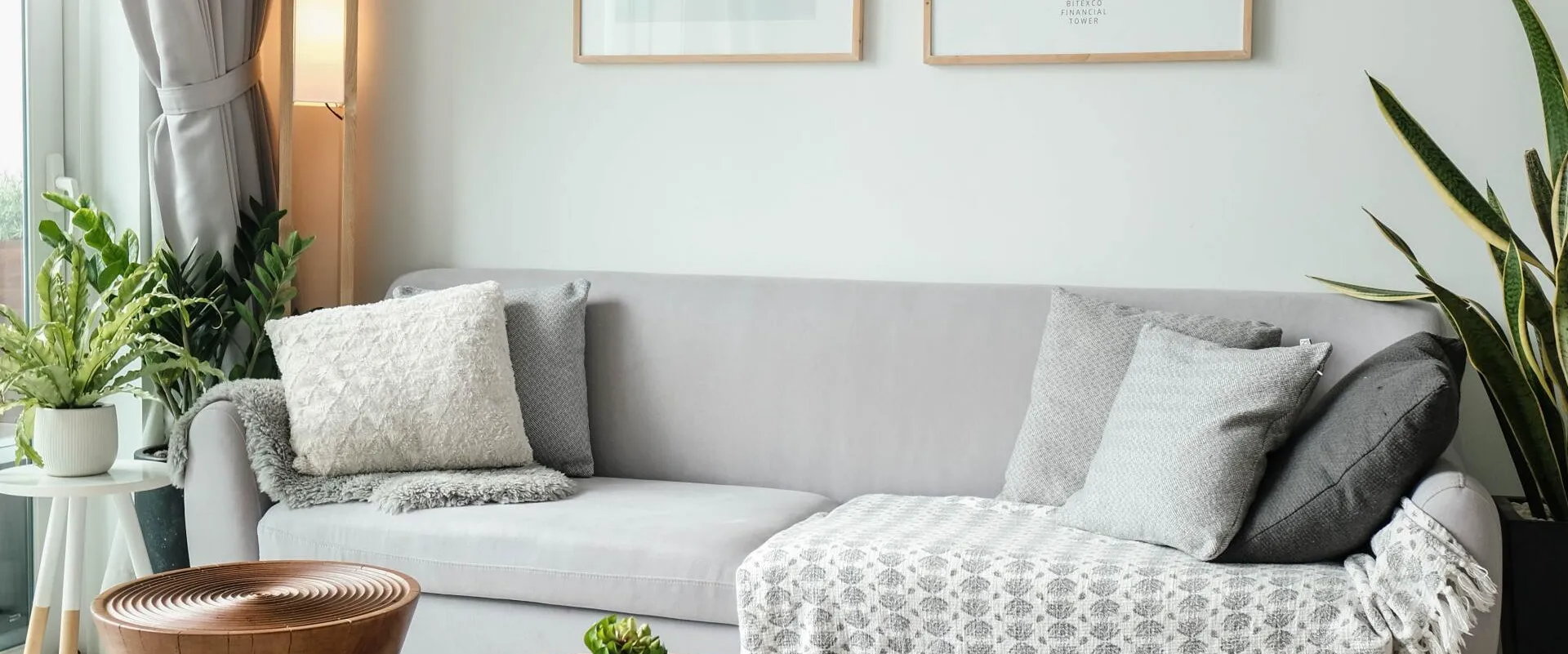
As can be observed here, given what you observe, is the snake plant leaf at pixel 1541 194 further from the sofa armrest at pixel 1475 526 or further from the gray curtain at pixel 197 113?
the gray curtain at pixel 197 113

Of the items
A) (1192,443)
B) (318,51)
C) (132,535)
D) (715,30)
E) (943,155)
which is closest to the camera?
(1192,443)

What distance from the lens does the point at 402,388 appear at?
2.67 m

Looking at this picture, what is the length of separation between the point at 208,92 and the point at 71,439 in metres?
0.94

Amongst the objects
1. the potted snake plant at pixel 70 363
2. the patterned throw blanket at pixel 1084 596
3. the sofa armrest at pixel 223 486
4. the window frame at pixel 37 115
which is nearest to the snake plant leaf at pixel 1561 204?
the patterned throw blanket at pixel 1084 596

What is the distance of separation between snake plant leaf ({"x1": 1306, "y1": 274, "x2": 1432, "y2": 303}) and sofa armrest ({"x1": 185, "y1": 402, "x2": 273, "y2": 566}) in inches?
82.7

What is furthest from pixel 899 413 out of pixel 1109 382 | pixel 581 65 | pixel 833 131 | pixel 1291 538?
pixel 581 65

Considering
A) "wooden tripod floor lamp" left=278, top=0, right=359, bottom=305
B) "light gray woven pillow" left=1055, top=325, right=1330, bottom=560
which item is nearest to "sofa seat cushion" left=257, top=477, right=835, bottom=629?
"light gray woven pillow" left=1055, top=325, right=1330, bottom=560

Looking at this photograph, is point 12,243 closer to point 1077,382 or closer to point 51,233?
point 51,233

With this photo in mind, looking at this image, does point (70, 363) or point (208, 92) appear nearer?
point (70, 363)

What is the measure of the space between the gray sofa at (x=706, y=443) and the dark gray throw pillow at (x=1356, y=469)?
0.39 feet

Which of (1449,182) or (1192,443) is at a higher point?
(1449,182)

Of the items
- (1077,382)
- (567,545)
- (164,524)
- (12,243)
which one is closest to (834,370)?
(1077,382)

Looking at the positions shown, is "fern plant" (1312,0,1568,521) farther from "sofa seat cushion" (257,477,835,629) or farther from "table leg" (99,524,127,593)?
"table leg" (99,524,127,593)

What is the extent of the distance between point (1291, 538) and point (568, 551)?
1176 millimetres
